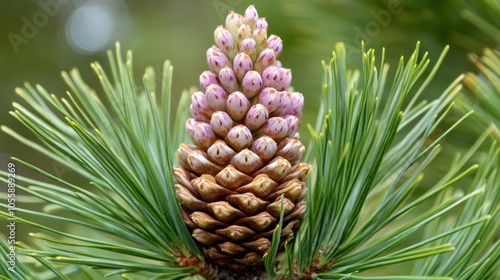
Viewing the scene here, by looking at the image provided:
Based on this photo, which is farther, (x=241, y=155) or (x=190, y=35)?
(x=190, y=35)

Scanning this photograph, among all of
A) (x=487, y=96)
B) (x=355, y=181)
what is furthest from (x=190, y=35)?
(x=355, y=181)

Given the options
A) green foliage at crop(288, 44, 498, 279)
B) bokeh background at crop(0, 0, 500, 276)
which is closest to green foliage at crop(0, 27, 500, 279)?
green foliage at crop(288, 44, 498, 279)

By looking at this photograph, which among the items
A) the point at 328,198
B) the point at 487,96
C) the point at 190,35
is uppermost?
the point at 190,35

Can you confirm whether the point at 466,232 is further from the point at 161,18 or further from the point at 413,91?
the point at 161,18

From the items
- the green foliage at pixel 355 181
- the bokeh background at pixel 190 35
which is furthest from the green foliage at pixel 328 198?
the bokeh background at pixel 190 35

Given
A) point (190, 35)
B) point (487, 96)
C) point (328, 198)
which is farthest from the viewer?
point (190, 35)

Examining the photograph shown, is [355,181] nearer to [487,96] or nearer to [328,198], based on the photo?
[328,198]

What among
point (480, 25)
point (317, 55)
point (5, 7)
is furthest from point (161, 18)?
point (480, 25)
